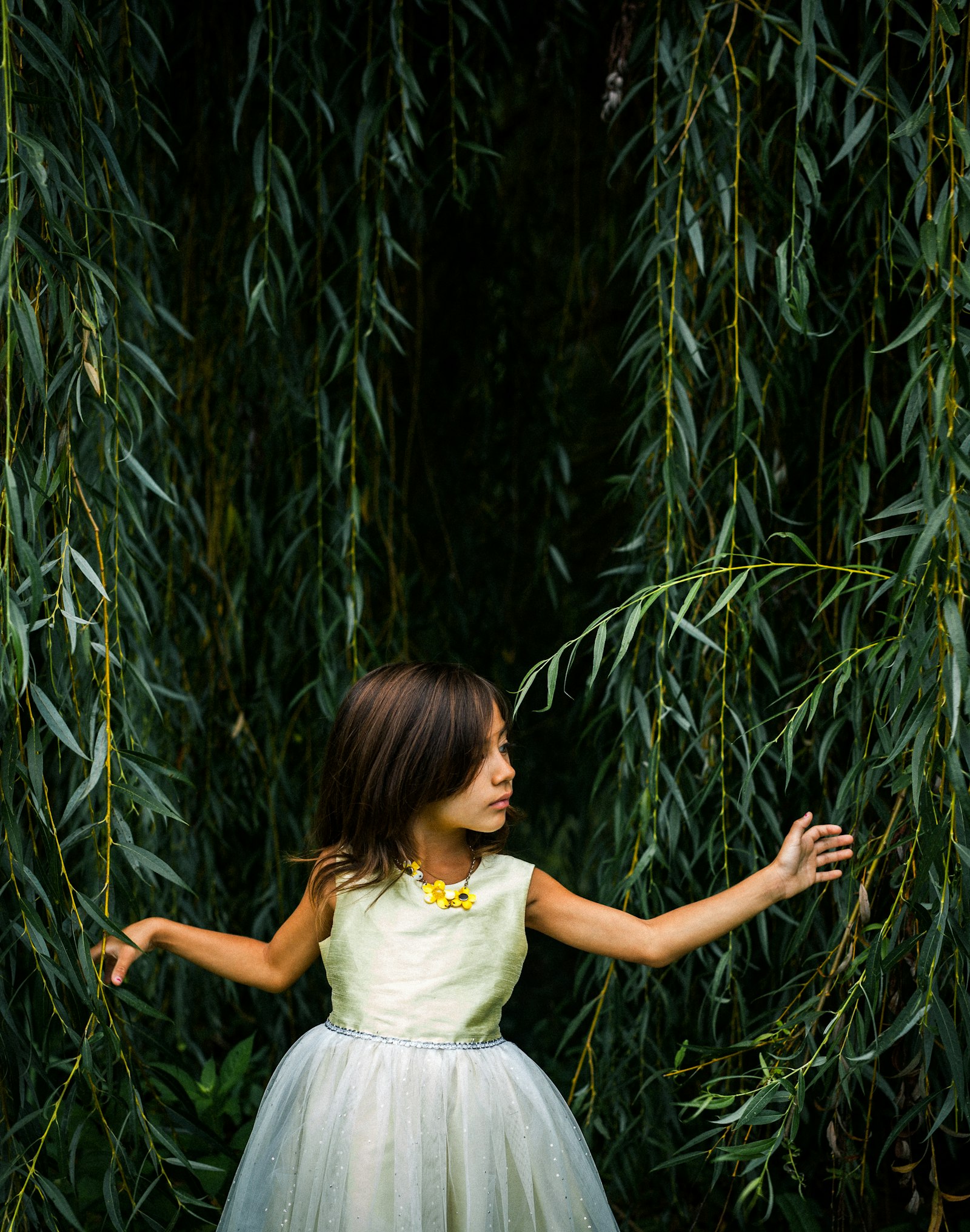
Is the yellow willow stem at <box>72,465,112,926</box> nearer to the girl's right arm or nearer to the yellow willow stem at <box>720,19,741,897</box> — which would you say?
the girl's right arm

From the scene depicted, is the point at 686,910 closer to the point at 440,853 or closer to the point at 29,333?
the point at 440,853

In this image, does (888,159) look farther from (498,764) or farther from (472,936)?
(472,936)

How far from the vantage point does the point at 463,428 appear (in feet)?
8.28

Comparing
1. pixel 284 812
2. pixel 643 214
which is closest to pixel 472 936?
pixel 284 812

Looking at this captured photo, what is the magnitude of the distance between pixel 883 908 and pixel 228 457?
1230mm

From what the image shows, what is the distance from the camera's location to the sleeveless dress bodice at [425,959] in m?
1.40

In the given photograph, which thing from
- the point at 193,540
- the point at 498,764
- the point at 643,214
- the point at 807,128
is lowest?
the point at 498,764

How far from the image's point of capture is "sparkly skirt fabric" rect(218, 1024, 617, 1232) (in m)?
1.31

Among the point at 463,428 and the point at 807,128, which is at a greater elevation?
the point at 807,128

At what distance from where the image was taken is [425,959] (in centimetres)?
141

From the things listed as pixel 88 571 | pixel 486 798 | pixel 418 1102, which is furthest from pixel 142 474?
pixel 418 1102

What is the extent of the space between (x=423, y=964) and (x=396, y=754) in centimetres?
23

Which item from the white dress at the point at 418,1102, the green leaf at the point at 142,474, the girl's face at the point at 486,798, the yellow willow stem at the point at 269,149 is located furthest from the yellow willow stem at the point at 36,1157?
the yellow willow stem at the point at 269,149

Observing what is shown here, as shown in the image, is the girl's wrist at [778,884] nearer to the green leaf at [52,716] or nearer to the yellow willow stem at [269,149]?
the green leaf at [52,716]
